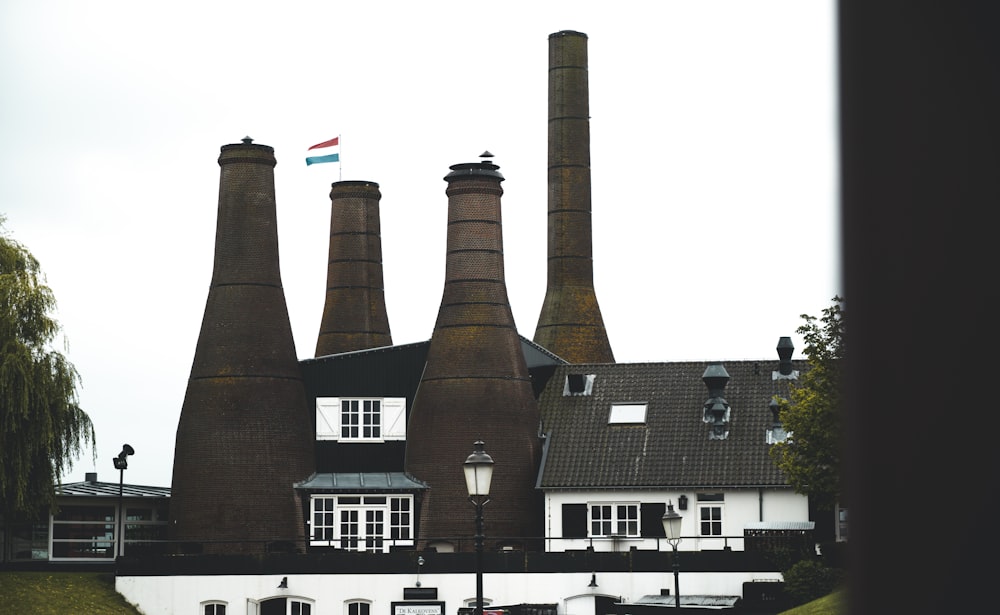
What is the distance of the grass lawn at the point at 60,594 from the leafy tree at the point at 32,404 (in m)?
2.25

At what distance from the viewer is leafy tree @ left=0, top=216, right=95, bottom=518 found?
46.2 metres

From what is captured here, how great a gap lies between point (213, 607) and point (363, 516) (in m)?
5.88

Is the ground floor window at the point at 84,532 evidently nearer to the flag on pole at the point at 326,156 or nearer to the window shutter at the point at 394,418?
the window shutter at the point at 394,418

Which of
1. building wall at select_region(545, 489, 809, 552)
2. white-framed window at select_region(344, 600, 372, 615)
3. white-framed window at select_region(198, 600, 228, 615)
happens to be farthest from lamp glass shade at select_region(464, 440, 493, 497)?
white-framed window at select_region(198, 600, 228, 615)

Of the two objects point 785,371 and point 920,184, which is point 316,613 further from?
point 920,184

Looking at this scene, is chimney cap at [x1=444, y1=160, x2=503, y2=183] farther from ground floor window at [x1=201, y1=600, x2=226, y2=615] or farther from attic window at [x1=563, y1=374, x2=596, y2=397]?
ground floor window at [x1=201, y1=600, x2=226, y2=615]

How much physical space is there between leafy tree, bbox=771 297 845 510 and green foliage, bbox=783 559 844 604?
1684 mm

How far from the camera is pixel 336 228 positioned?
67.1 metres

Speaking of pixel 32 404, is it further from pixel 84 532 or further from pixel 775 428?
pixel 775 428

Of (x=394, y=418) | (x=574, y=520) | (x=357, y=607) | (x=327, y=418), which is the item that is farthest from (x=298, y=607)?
(x=574, y=520)

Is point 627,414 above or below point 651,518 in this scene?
above

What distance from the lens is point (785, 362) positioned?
168ft

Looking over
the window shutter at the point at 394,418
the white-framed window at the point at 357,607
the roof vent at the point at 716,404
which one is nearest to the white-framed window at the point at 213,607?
the white-framed window at the point at 357,607

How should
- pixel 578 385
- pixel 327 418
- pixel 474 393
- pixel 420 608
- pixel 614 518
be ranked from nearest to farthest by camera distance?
pixel 420 608 < pixel 614 518 < pixel 474 393 < pixel 327 418 < pixel 578 385
